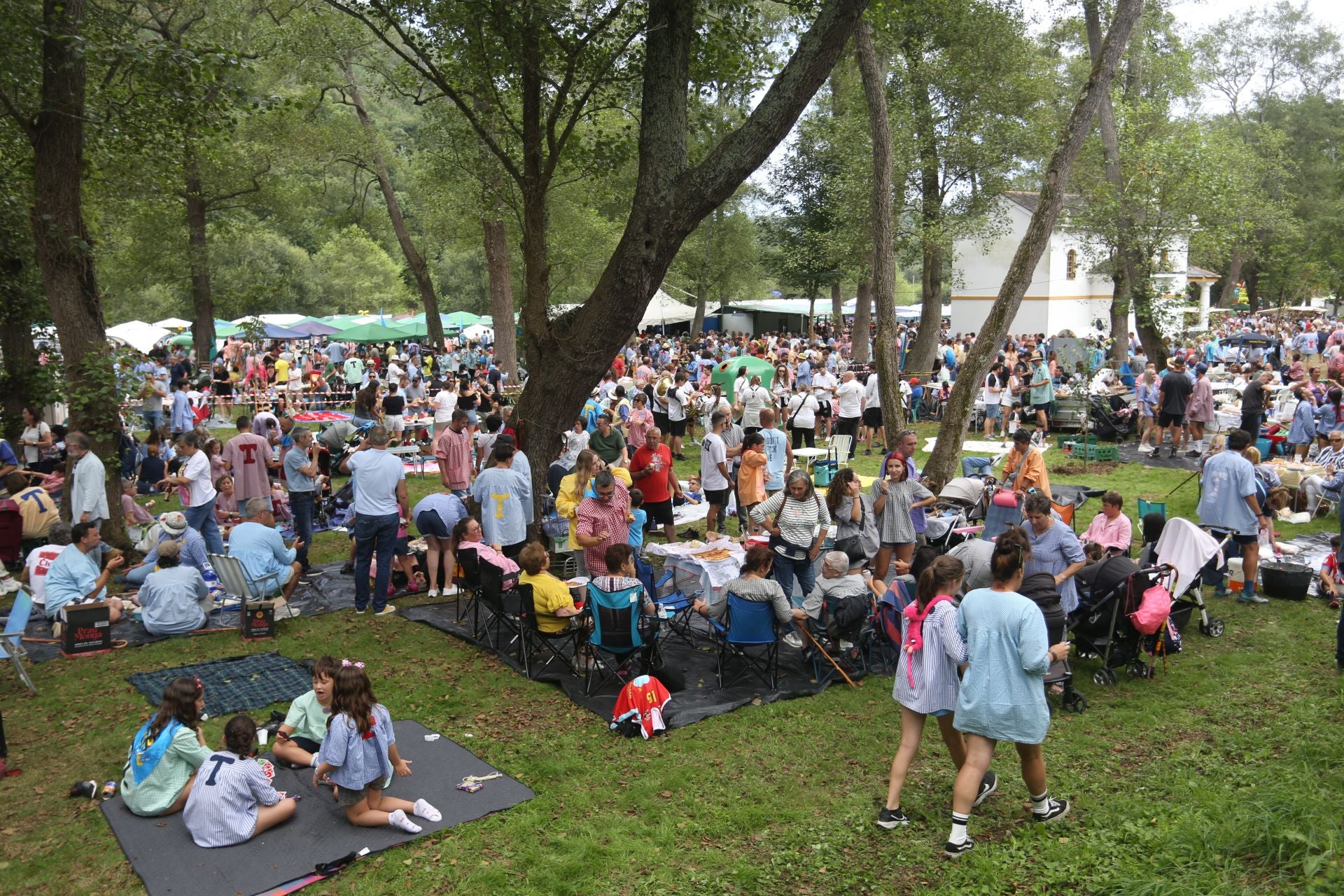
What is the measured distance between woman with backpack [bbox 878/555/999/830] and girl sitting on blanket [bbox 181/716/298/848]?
3265 millimetres

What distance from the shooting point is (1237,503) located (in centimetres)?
879

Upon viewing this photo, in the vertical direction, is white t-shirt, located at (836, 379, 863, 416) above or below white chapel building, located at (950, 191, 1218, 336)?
below

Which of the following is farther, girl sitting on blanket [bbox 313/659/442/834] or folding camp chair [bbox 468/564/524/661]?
folding camp chair [bbox 468/564/524/661]

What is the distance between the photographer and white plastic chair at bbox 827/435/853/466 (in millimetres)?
14445

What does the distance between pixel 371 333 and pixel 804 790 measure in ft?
86.1

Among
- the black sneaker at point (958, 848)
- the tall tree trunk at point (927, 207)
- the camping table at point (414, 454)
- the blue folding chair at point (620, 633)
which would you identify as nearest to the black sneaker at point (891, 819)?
the black sneaker at point (958, 848)

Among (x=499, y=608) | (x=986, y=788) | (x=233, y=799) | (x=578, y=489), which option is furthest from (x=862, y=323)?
(x=233, y=799)

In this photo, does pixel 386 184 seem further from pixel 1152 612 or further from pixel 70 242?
pixel 1152 612

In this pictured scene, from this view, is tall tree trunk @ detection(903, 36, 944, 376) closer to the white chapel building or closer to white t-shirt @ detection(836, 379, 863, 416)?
white t-shirt @ detection(836, 379, 863, 416)

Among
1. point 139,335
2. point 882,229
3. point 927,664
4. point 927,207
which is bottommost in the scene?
point 927,664

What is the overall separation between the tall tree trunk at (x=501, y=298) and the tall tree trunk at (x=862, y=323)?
9.38 meters

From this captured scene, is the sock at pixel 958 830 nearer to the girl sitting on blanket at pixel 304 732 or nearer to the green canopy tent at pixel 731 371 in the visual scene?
the girl sitting on blanket at pixel 304 732

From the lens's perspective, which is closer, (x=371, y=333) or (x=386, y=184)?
(x=386, y=184)

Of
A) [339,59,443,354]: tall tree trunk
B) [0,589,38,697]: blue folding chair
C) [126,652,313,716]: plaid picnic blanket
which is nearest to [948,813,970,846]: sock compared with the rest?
[126,652,313,716]: plaid picnic blanket
